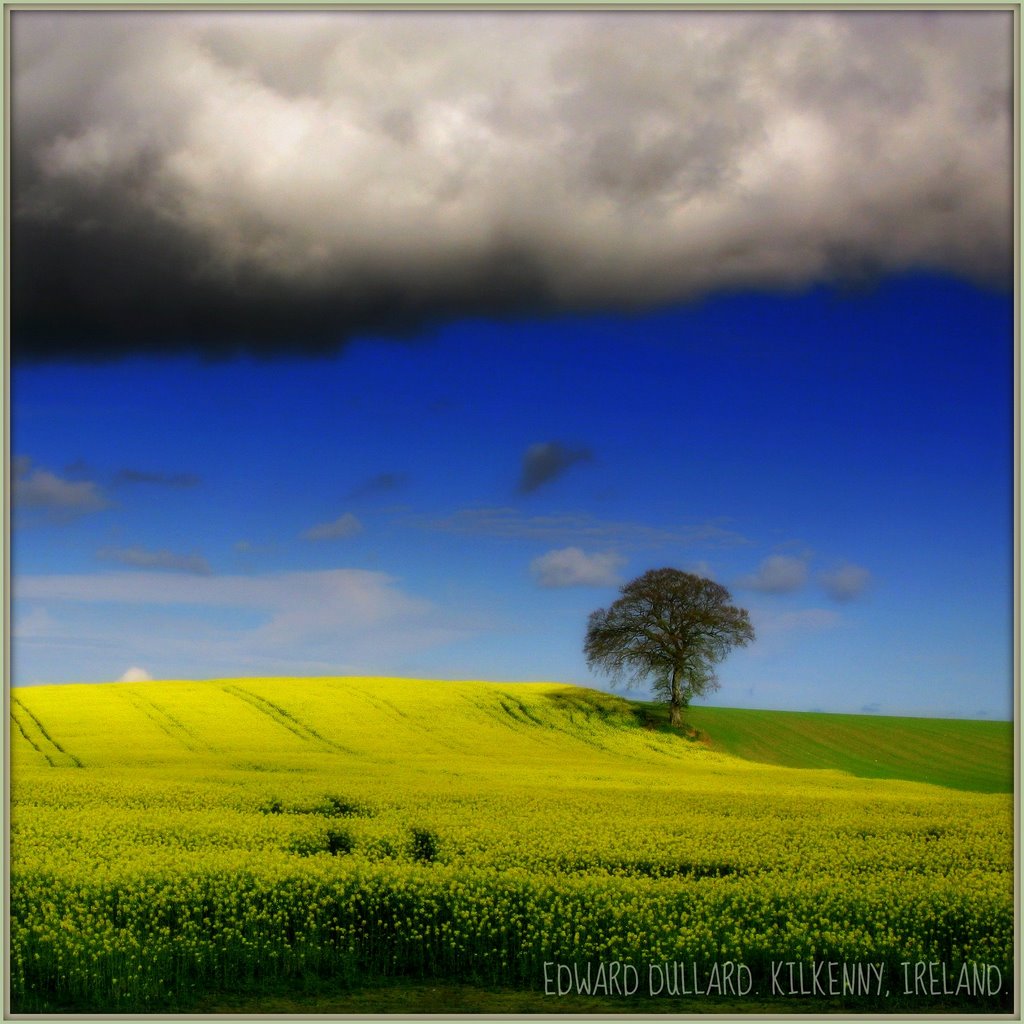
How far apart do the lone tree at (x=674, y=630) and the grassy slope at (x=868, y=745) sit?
314 centimetres

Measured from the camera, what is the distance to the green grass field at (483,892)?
12664 millimetres

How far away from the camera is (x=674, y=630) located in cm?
5044

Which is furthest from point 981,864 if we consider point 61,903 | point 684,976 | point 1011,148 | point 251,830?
point 61,903

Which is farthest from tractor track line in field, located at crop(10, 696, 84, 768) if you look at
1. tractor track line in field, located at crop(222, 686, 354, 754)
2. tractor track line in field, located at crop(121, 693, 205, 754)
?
tractor track line in field, located at crop(222, 686, 354, 754)

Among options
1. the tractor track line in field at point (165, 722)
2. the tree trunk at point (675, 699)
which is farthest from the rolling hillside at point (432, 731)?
the tree trunk at point (675, 699)

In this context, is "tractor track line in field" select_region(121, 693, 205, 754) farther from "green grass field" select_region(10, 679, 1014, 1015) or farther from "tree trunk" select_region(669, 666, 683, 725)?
"tree trunk" select_region(669, 666, 683, 725)

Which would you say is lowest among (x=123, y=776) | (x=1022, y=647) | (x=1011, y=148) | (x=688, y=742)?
(x=688, y=742)

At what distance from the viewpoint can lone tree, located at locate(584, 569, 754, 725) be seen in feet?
165

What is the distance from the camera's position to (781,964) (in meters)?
12.9

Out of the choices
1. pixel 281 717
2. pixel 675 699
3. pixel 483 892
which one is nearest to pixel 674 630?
pixel 675 699

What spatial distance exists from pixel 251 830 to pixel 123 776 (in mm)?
9235

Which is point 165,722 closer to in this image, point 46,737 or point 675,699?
point 46,737

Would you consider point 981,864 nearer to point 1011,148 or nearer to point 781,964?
point 781,964

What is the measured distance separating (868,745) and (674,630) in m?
14.4
